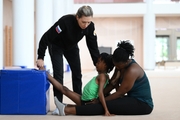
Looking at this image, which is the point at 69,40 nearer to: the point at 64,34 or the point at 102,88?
the point at 64,34

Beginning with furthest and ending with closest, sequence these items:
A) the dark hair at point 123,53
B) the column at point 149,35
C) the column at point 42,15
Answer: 1. the column at point 149,35
2. the column at point 42,15
3. the dark hair at point 123,53

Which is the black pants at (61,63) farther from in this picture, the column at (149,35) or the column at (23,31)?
the column at (149,35)

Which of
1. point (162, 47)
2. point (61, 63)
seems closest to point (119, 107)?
point (61, 63)

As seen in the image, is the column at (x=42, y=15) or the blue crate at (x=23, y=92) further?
the column at (x=42, y=15)

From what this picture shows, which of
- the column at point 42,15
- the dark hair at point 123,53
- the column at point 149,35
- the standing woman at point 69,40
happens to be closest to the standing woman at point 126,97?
the dark hair at point 123,53

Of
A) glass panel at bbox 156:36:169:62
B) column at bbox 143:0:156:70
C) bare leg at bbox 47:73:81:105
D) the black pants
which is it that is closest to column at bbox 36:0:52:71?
the black pants

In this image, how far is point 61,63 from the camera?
5121mm

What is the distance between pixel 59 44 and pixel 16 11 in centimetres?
666

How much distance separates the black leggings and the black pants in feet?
1.87

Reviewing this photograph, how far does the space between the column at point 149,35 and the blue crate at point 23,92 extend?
2366 centimetres

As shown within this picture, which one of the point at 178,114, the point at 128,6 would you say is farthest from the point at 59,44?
the point at 128,6

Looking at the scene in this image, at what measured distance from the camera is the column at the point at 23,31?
1121cm

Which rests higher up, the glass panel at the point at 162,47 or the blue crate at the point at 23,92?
the glass panel at the point at 162,47

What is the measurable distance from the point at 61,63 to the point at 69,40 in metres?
0.40
